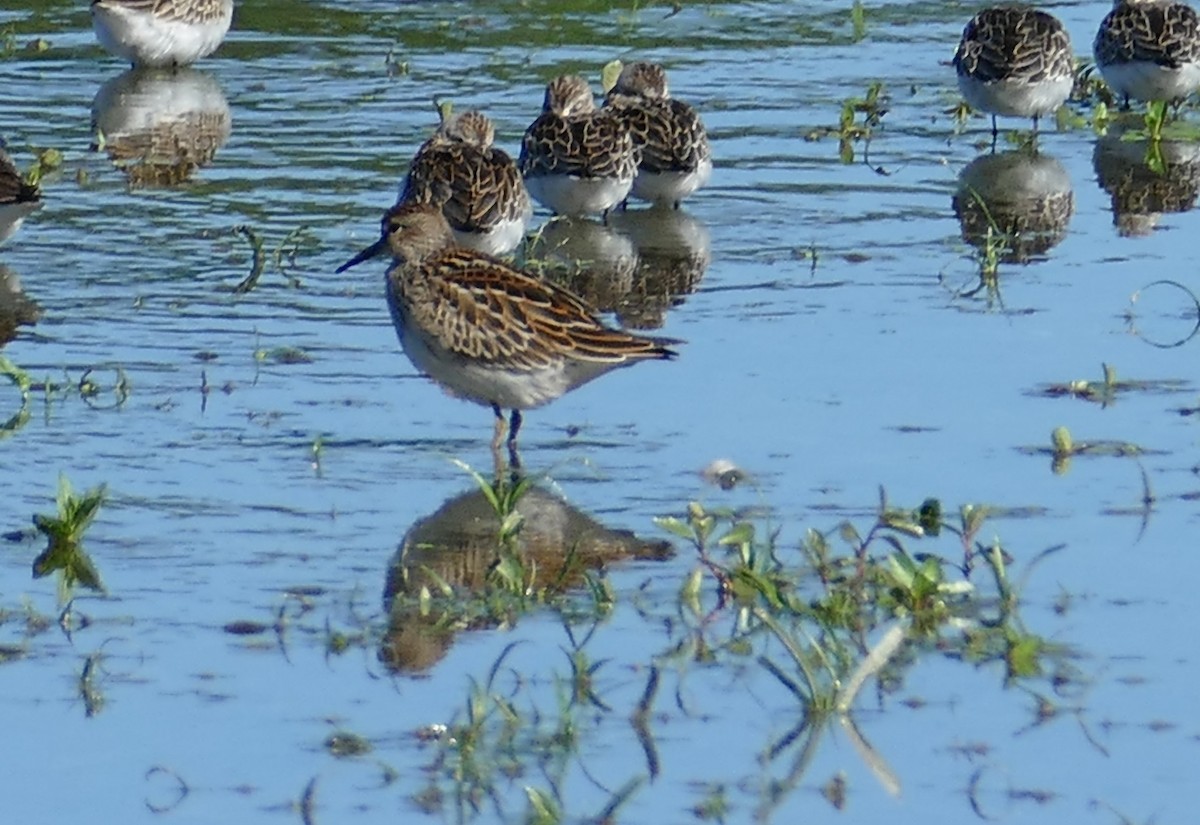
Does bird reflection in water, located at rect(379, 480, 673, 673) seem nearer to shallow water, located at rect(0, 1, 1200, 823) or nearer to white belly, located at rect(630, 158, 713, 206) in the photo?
shallow water, located at rect(0, 1, 1200, 823)

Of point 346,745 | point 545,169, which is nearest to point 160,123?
point 545,169

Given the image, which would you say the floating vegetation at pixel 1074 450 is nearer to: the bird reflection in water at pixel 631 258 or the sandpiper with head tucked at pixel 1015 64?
the bird reflection in water at pixel 631 258

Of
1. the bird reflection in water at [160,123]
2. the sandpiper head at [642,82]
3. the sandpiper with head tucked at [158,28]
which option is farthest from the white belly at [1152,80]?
the sandpiper with head tucked at [158,28]

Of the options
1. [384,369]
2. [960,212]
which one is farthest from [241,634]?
[960,212]

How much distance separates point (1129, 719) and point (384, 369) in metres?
4.81

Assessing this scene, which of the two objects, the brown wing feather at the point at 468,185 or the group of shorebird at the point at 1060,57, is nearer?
the brown wing feather at the point at 468,185

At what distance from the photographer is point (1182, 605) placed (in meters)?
8.27

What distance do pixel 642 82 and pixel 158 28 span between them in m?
4.17

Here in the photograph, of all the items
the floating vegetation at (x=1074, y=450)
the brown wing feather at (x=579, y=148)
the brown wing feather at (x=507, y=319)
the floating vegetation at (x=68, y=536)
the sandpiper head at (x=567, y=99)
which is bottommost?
the floating vegetation at (x=68, y=536)

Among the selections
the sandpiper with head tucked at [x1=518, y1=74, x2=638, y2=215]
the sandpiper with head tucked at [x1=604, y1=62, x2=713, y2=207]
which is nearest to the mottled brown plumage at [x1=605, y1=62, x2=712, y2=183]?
the sandpiper with head tucked at [x1=604, y1=62, x2=713, y2=207]

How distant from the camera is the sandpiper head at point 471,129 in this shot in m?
14.2

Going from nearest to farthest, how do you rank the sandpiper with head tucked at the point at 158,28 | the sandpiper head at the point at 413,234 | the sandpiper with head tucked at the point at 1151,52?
the sandpiper head at the point at 413,234, the sandpiper with head tucked at the point at 1151,52, the sandpiper with head tucked at the point at 158,28

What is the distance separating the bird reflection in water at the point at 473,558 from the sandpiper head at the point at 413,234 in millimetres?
1483

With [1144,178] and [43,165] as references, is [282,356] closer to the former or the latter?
[43,165]
